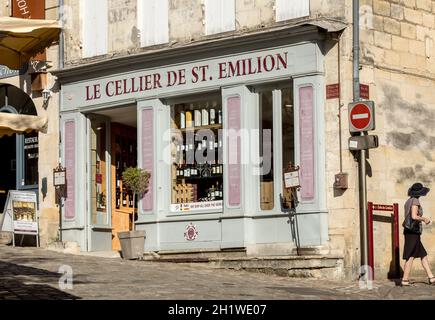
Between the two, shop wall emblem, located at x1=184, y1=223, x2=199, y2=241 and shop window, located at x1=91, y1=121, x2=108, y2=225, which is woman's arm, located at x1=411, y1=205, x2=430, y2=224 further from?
shop window, located at x1=91, y1=121, x2=108, y2=225

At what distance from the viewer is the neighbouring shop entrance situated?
2386 centimetres

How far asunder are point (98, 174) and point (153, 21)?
3150 mm

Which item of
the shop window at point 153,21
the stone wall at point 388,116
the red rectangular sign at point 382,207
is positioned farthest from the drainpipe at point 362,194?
the shop window at point 153,21

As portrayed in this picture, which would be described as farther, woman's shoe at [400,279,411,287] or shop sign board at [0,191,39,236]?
shop sign board at [0,191,39,236]

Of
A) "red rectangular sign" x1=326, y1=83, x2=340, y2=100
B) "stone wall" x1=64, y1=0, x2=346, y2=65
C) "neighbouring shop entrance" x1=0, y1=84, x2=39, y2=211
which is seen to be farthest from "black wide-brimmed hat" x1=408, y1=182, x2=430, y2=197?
"neighbouring shop entrance" x1=0, y1=84, x2=39, y2=211

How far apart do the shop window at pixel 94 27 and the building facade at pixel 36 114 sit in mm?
698

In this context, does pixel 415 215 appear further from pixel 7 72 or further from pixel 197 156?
pixel 7 72

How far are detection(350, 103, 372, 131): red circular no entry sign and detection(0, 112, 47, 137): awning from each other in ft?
17.2

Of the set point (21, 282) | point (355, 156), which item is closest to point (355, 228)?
point (355, 156)

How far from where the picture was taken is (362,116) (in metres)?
18.8

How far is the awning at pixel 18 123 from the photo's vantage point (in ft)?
62.2

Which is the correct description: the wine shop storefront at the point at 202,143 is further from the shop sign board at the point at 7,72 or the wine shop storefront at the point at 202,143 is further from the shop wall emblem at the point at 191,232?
the shop sign board at the point at 7,72

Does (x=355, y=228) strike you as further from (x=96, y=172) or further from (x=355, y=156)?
(x=96, y=172)

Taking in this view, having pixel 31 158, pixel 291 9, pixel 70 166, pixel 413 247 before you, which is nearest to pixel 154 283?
pixel 413 247
